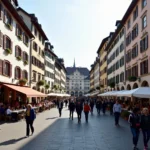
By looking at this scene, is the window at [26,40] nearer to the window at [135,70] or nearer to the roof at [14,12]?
the roof at [14,12]

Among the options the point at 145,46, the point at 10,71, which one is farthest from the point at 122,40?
the point at 10,71

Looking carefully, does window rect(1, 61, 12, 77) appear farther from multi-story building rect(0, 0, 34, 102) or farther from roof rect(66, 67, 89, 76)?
roof rect(66, 67, 89, 76)

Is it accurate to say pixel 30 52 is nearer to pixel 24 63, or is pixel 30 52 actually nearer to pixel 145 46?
pixel 24 63

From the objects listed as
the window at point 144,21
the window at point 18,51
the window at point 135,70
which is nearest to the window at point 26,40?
the window at point 18,51

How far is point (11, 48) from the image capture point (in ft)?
97.8

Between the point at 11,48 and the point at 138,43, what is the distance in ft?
52.5

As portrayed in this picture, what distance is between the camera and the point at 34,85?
43844mm

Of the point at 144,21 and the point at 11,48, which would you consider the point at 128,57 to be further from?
the point at 11,48

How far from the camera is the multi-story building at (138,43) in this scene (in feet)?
96.1

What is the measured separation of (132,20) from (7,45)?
1853 cm

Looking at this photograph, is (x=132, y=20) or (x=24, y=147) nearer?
(x=24, y=147)

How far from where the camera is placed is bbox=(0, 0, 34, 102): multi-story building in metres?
26.4

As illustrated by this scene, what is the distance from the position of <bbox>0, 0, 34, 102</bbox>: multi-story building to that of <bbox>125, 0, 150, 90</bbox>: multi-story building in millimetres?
14732

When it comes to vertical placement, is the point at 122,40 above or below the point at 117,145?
above
